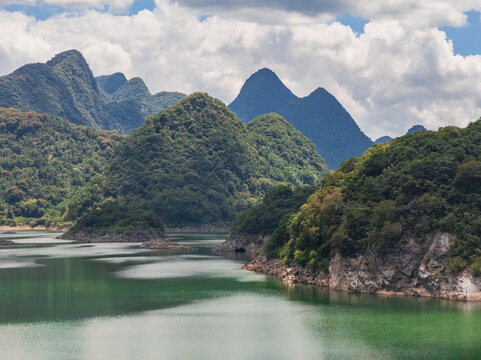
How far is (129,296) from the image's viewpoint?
90.3 metres

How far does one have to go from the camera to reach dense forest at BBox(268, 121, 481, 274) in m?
81.8

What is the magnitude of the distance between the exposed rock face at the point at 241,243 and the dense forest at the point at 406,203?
5517 centimetres

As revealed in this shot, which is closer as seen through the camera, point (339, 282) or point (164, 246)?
point (339, 282)

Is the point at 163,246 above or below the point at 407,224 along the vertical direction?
below

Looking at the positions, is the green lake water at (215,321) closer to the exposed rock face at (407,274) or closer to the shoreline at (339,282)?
the shoreline at (339,282)

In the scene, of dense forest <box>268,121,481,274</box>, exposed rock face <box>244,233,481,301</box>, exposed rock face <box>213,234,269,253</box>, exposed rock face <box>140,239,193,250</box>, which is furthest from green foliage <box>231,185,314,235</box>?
exposed rock face <box>244,233,481,301</box>

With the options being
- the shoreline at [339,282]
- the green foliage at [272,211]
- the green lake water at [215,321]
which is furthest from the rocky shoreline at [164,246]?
the green lake water at [215,321]

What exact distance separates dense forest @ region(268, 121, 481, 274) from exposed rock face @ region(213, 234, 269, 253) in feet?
181

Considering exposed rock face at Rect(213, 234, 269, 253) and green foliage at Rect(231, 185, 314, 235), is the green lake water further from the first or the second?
exposed rock face at Rect(213, 234, 269, 253)

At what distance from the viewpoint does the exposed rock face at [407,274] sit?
77.5 meters

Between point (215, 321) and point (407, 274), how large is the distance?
2748cm

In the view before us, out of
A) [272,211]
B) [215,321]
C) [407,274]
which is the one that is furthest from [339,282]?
[272,211]

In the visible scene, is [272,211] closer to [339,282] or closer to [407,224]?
[339,282]

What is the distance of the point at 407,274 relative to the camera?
8312 centimetres
